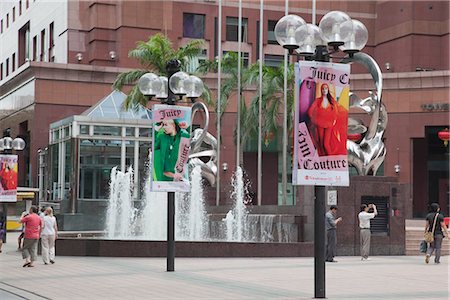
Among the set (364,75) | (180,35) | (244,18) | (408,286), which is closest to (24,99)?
(180,35)

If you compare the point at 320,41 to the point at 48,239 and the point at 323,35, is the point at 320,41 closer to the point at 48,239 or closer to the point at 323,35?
the point at 323,35

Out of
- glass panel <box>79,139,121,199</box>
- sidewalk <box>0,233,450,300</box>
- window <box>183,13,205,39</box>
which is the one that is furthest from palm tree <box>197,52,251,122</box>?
sidewalk <box>0,233,450,300</box>

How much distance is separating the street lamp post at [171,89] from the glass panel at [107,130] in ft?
86.5

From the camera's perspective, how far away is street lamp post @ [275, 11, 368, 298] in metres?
12.9

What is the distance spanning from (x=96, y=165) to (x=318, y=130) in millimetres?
34037

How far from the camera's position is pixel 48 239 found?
20891 millimetres

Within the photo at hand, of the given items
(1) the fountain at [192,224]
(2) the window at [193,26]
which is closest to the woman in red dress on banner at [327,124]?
(1) the fountain at [192,224]

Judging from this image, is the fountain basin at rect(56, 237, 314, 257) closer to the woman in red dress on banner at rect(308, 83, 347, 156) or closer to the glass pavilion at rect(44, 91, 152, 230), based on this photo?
the woman in red dress on banner at rect(308, 83, 347, 156)

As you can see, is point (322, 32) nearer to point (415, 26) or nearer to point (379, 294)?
point (379, 294)

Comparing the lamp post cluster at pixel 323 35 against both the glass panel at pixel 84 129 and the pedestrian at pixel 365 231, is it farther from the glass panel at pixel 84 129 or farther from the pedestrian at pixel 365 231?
the glass panel at pixel 84 129

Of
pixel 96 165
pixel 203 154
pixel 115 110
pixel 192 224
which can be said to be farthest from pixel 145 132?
pixel 192 224

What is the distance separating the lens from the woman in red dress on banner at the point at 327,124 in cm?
1303

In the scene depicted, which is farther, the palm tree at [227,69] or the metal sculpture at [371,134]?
the palm tree at [227,69]

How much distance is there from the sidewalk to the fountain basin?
59 centimetres
